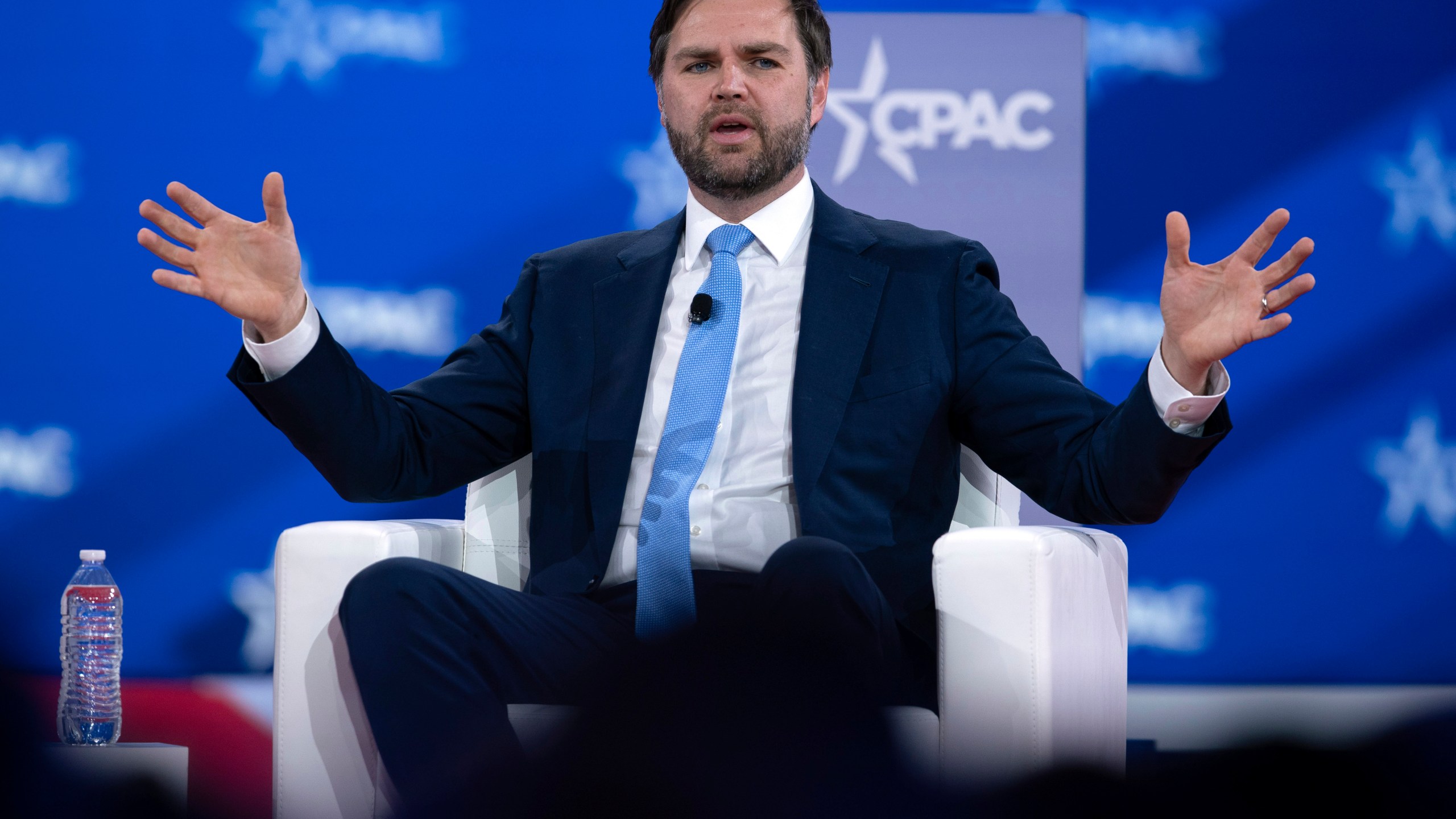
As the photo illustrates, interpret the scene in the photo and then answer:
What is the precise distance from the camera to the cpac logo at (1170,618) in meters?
2.97

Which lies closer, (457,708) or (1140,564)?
(457,708)

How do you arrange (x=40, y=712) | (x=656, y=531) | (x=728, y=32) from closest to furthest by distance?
(x=40, y=712) → (x=656, y=531) → (x=728, y=32)

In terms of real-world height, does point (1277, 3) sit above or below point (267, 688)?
above

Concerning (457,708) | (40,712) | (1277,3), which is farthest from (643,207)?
(40,712)

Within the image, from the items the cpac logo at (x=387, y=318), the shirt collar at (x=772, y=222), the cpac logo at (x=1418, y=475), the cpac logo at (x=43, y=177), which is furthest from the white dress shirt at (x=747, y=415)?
the cpac logo at (x=43, y=177)

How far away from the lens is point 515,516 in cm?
203

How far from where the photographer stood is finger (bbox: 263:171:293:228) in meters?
1.48

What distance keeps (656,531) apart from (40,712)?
1292 millimetres

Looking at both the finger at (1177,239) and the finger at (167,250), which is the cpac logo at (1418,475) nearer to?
the finger at (1177,239)

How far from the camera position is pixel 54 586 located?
3.06 metres

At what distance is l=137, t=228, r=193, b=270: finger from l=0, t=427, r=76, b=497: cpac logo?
6.13 ft

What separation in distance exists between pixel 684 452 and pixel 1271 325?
0.79m

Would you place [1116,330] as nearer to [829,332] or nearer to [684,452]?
[829,332]

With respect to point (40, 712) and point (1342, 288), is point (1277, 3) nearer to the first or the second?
point (1342, 288)
